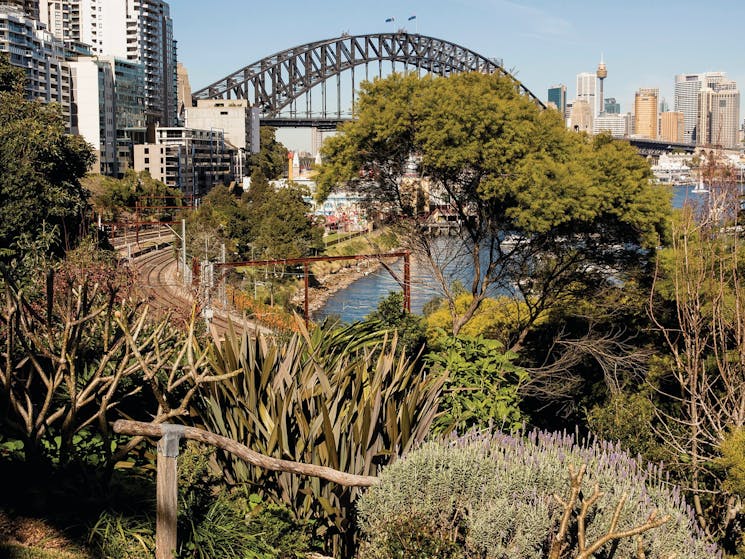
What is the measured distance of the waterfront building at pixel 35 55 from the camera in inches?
1986

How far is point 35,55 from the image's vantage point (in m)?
52.0

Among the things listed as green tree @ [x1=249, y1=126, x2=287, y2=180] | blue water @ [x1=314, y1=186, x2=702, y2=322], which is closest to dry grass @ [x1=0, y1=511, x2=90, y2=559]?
blue water @ [x1=314, y1=186, x2=702, y2=322]

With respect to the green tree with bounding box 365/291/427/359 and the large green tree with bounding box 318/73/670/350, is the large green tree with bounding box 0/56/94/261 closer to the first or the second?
the large green tree with bounding box 318/73/670/350

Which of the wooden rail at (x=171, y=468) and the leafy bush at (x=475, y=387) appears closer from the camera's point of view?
the wooden rail at (x=171, y=468)

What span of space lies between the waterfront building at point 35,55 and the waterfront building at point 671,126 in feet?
214

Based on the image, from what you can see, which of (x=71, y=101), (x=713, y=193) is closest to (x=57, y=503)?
(x=713, y=193)

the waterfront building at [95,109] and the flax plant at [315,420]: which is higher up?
the waterfront building at [95,109]

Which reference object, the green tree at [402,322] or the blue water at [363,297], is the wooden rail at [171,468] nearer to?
the green tree at [402,322]

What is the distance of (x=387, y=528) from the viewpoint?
3.02m

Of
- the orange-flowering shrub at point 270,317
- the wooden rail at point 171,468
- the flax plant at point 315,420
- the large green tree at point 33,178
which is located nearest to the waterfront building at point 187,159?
the orange-flowering shrub at point 270,317

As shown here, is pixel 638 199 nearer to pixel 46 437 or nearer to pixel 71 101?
pixel 46 437

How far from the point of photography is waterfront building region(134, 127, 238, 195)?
2137 inches

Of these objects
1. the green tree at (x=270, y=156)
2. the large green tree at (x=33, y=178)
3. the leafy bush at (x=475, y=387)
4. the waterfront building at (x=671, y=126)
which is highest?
the waterfront building at (x=671, y=126)

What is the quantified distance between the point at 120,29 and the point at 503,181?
72091mm
